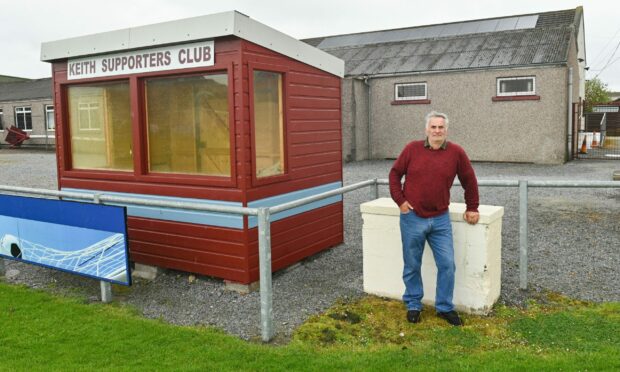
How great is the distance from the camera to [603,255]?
7.04 meters

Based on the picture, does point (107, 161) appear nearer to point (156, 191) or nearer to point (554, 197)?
point (156, 191)

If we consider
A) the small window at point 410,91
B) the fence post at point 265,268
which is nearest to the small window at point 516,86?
the small window at point 410,91

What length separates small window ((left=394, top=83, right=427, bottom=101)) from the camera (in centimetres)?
2145

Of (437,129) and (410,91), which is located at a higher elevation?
(410,91)

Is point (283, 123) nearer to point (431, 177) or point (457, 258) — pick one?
point (431, 177)

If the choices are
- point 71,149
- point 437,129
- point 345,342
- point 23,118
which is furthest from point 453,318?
point 23,118

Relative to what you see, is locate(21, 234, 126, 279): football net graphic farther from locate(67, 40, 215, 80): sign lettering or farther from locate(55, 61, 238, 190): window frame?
locate(67, 40, 215, 80): sign lettering

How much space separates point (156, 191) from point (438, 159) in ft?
11.0

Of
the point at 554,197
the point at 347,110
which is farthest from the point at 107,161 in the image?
the point at 347,110

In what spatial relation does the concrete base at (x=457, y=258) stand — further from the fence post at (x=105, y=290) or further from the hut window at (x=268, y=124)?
the fence post at (x=105, y=290)

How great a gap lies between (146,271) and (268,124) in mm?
2258

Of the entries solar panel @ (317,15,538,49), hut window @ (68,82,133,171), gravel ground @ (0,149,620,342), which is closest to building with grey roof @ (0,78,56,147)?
solar panel @ (317,15,538,49)

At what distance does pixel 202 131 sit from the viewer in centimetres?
629

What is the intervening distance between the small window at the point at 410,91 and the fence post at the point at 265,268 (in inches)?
709
